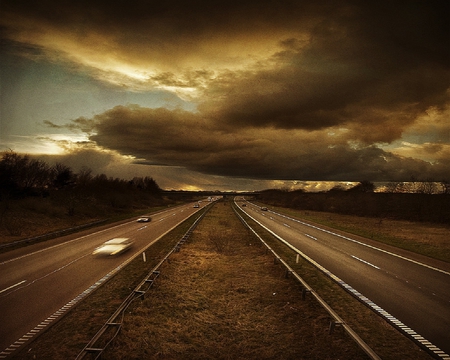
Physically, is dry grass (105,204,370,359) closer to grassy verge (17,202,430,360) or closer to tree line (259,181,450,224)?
grassy verge (17,202,430,360)

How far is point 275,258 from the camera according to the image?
54.0 ft

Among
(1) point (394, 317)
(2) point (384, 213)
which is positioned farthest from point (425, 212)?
(1) point (394, 317)

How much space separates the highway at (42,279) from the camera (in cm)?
808

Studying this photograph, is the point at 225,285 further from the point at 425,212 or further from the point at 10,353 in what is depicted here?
the point at 425,212

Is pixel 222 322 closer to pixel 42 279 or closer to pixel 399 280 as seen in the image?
pixel 42 279

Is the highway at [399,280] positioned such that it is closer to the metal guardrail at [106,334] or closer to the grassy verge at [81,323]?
the metal guardrail at [106,334]

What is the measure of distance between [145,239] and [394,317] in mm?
19714

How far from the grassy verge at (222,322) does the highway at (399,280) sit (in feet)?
3.43

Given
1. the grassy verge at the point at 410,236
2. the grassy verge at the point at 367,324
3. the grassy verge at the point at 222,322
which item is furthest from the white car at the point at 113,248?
the grassy verge at the point at 410,236

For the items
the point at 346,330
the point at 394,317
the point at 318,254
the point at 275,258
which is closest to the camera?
the point at 346,330

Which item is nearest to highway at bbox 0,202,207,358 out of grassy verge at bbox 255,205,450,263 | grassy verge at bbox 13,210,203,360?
grassy verge at bbox 13,210,203,360

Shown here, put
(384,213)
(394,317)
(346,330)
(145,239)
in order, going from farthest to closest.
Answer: (384,213) < (145,239) < (394,317) < (346,330)

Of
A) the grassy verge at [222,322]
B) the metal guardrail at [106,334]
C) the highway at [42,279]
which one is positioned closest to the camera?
the metal guardrail at [106,334]

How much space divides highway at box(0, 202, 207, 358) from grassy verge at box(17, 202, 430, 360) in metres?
0.77
